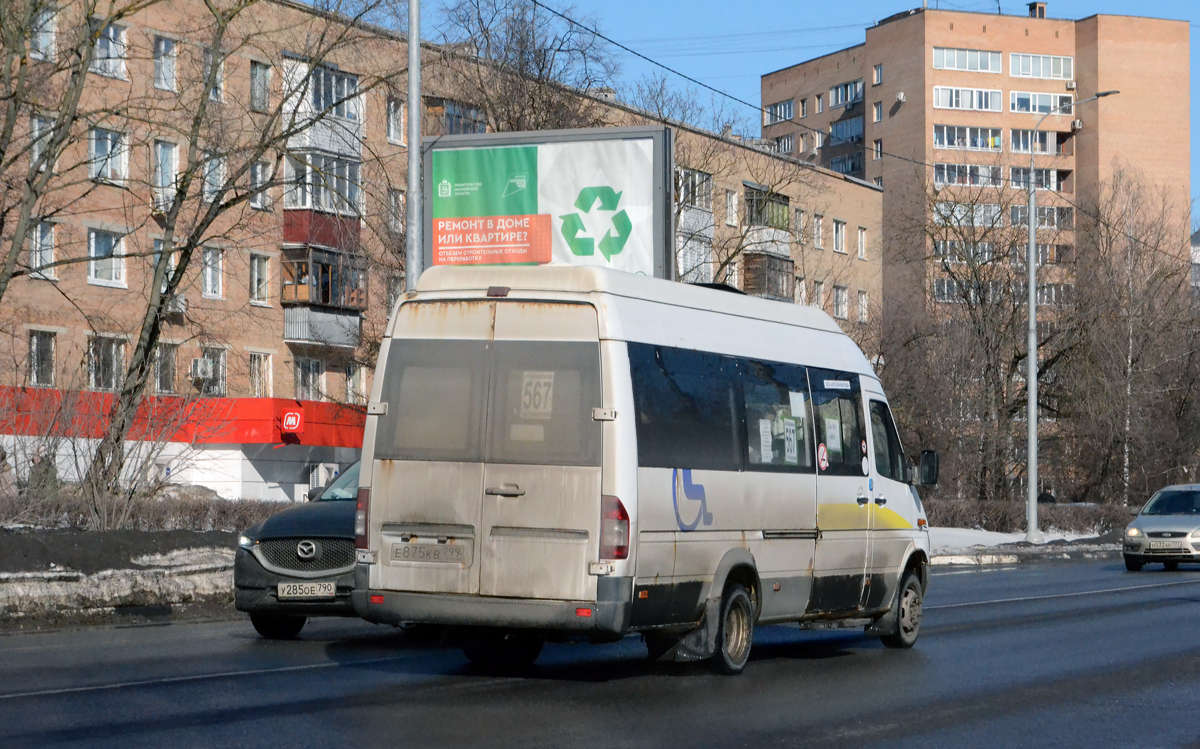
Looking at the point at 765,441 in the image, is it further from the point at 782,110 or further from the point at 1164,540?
the point at 782,110

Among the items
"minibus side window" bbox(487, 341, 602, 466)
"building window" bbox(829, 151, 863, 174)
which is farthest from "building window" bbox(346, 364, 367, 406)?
"building window" bbox(829, 151, 863, 174)

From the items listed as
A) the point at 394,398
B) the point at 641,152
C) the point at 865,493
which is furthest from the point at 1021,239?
the point at 394,398

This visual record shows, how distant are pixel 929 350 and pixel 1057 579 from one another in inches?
1089

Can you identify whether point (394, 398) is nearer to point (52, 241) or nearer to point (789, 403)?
point (789, 403)

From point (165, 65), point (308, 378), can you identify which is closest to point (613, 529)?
point (165, 65)

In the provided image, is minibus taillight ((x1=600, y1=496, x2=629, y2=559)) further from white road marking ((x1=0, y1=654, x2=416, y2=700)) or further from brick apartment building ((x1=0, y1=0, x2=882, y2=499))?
brick apartment building ((x1=0, y1=0, x2=882, y2=499))

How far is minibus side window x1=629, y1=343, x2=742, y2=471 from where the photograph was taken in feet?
31.6

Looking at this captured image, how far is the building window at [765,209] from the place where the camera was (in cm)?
4194

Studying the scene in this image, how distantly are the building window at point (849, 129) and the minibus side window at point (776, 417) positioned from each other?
289ft

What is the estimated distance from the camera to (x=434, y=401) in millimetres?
9727

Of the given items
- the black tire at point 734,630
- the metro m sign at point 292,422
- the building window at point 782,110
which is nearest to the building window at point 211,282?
the metro m sign at point 292,422

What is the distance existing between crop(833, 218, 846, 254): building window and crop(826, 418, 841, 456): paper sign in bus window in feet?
197

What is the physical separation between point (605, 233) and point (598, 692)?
12196mm

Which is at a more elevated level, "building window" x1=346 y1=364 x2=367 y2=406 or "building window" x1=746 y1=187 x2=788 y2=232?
"building window" x1=746 y1=187 x2=788 y2=232
